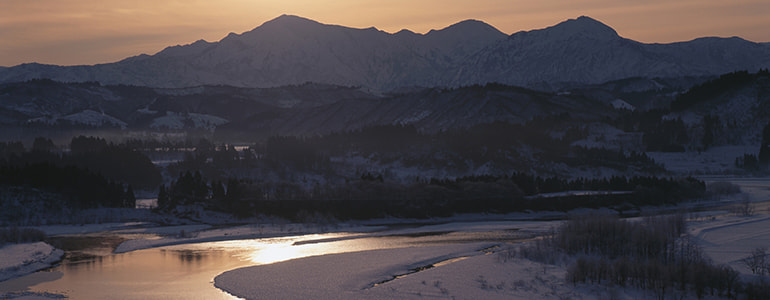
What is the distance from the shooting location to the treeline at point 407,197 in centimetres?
11375

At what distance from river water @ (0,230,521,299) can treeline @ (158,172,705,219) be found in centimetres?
2413

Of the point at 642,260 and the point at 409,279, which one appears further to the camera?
the point at 642,260

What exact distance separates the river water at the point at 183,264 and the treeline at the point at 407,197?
2413 cm

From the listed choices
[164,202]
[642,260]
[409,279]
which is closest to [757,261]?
[642,260]

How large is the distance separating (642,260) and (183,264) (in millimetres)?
38392

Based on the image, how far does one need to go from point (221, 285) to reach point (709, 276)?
3190 centimetres

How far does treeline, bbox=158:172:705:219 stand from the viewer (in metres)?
114

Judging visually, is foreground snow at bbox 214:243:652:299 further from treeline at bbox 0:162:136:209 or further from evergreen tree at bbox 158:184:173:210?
treeline at bbox 0:162:136:209

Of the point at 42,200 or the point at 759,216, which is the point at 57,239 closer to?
the point at 42,200

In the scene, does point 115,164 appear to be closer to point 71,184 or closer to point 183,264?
point 71,184

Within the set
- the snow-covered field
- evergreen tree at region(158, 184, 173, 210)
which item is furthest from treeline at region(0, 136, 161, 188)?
the snow-covered field

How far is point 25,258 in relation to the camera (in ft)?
219

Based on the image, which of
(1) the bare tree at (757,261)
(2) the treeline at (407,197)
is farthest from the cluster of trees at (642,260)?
(2) the treeline at (407,197)

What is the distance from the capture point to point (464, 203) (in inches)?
4722
